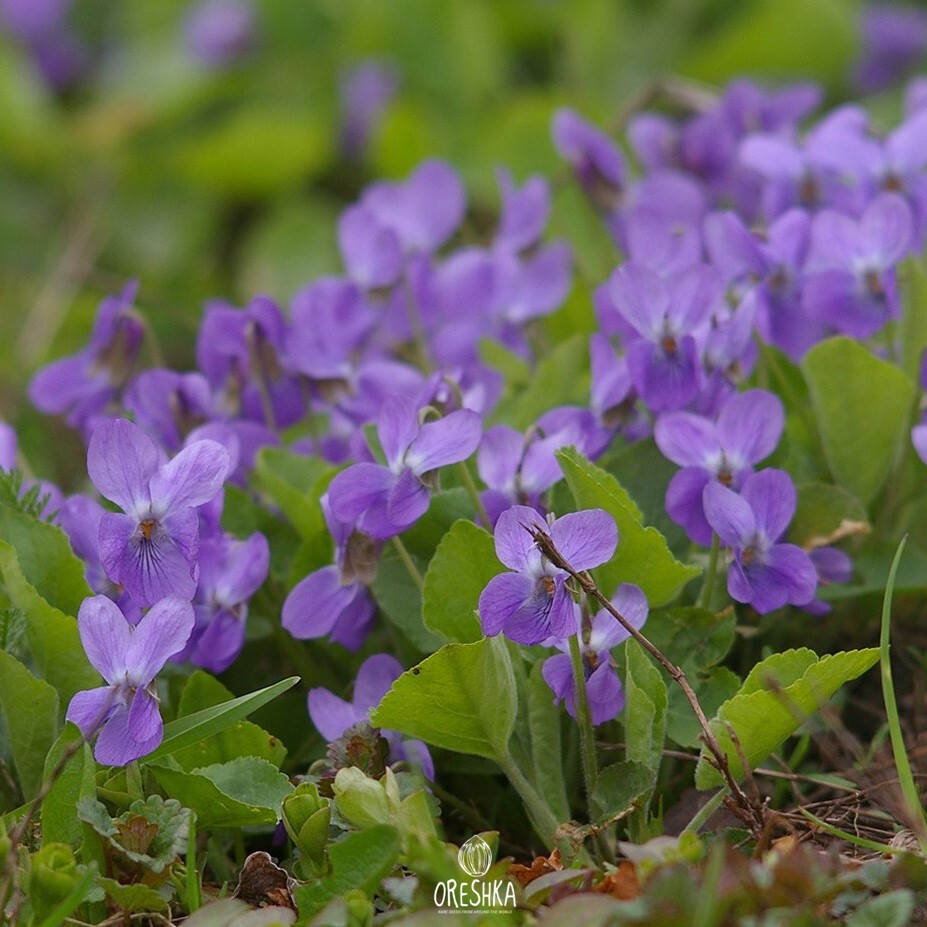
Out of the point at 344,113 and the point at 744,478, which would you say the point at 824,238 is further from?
the point at 344,113

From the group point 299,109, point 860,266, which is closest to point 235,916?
point 860,266

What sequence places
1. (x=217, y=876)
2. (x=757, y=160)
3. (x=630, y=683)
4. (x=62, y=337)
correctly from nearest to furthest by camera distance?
(x=630, y=683) < (x=217, y=876) < (x=757, y=160) < (x=62, y=337)

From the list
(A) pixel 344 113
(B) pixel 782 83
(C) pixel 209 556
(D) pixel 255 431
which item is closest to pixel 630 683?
(C) pixel 209 556

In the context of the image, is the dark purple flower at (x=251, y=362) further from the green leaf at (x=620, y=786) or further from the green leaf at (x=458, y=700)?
the green leaf at (x=620, y=786)

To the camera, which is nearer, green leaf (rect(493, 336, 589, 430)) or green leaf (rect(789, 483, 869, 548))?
green leaf (rect(789, 483, 869, 548))

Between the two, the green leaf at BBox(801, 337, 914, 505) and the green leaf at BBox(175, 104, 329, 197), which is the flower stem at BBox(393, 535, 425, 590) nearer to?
the green leaf at BBox(801, 337, 914, 505)

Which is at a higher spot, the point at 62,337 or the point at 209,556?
the point at 209,556

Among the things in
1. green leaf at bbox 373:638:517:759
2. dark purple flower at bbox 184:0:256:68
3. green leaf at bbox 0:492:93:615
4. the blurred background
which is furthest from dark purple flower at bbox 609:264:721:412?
dark purple flower at bbox 184:0:256:68
